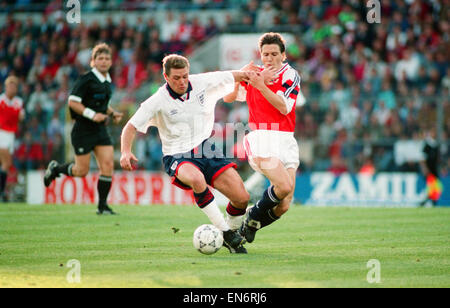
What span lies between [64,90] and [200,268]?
1760 cm

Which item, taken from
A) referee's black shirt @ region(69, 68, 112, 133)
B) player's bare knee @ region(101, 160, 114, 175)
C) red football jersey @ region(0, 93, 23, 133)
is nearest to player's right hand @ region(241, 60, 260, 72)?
referee's black shirt @ region(69, 68, 112, 133)

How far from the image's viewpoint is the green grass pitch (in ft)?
21.3

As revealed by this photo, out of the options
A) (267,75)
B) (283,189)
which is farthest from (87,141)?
(283,189)

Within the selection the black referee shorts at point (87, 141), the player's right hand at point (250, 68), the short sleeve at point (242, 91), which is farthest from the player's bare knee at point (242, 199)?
the black referee shorts at point (87, 141)

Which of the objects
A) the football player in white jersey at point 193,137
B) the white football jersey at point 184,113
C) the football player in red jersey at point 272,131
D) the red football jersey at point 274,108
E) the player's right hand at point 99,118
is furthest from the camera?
the player's right hand at point 99,118

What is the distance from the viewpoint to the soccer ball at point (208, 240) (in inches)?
307

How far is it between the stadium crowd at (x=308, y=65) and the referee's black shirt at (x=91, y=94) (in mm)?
7454

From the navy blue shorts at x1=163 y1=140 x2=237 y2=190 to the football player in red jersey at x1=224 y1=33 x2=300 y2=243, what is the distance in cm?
54

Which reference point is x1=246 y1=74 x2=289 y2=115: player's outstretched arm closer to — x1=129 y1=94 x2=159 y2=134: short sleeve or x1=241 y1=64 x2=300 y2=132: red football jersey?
x1=241 y1=64 x2=300 y2=132: red football jersey

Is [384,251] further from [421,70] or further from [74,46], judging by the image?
[74,46]

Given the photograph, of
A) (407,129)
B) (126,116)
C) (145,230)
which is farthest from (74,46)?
(145,230)

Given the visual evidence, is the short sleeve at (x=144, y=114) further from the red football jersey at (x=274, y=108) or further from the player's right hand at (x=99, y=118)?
the player's right hand at (x=99, y=118)

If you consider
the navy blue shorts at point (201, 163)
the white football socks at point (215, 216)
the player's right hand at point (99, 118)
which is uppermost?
the player's right hand at point (99, 118)

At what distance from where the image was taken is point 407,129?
18734 mm
